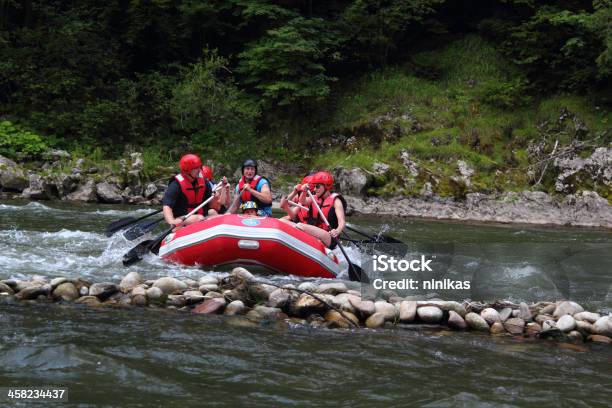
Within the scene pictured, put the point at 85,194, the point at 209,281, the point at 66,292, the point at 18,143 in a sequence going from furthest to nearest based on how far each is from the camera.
Result: the point at 18,143 < the point at 85,194 < the point at 209,281 < the point at 66,292

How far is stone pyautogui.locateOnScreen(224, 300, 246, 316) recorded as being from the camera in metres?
5.78

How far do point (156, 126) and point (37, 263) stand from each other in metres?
14.2

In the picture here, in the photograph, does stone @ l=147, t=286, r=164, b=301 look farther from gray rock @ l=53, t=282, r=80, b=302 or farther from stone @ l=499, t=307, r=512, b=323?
stone @ l=499, t=307, r=512, b=323

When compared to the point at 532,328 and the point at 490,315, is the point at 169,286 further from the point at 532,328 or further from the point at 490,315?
the point at 532,328

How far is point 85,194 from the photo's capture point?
53.3ft

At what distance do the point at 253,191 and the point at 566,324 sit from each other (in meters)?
4.40

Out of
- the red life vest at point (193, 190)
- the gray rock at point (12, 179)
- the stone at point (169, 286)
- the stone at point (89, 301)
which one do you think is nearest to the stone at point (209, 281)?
the stone at point (169, 286)

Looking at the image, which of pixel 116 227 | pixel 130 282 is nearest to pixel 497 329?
pixel 130 282

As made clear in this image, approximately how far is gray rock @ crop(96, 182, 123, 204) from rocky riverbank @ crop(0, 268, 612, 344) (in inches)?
405

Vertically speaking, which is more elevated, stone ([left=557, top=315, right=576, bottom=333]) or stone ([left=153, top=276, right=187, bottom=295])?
stone ([left=153, top=276, right=187, bottom=295])

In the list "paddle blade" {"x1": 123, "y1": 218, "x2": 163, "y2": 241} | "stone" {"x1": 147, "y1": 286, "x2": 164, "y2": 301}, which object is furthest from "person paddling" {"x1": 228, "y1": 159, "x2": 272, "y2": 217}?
"stone" {"x1": 147, "y1": 286, "x2": 164, "y2": 301}

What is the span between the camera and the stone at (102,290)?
5.95m

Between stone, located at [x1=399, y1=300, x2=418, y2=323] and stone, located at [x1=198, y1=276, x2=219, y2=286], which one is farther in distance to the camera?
stone, located at [x1=198, y1=276, x2=219, y2=286]

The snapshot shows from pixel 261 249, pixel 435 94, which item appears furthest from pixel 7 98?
pixel 261 249
